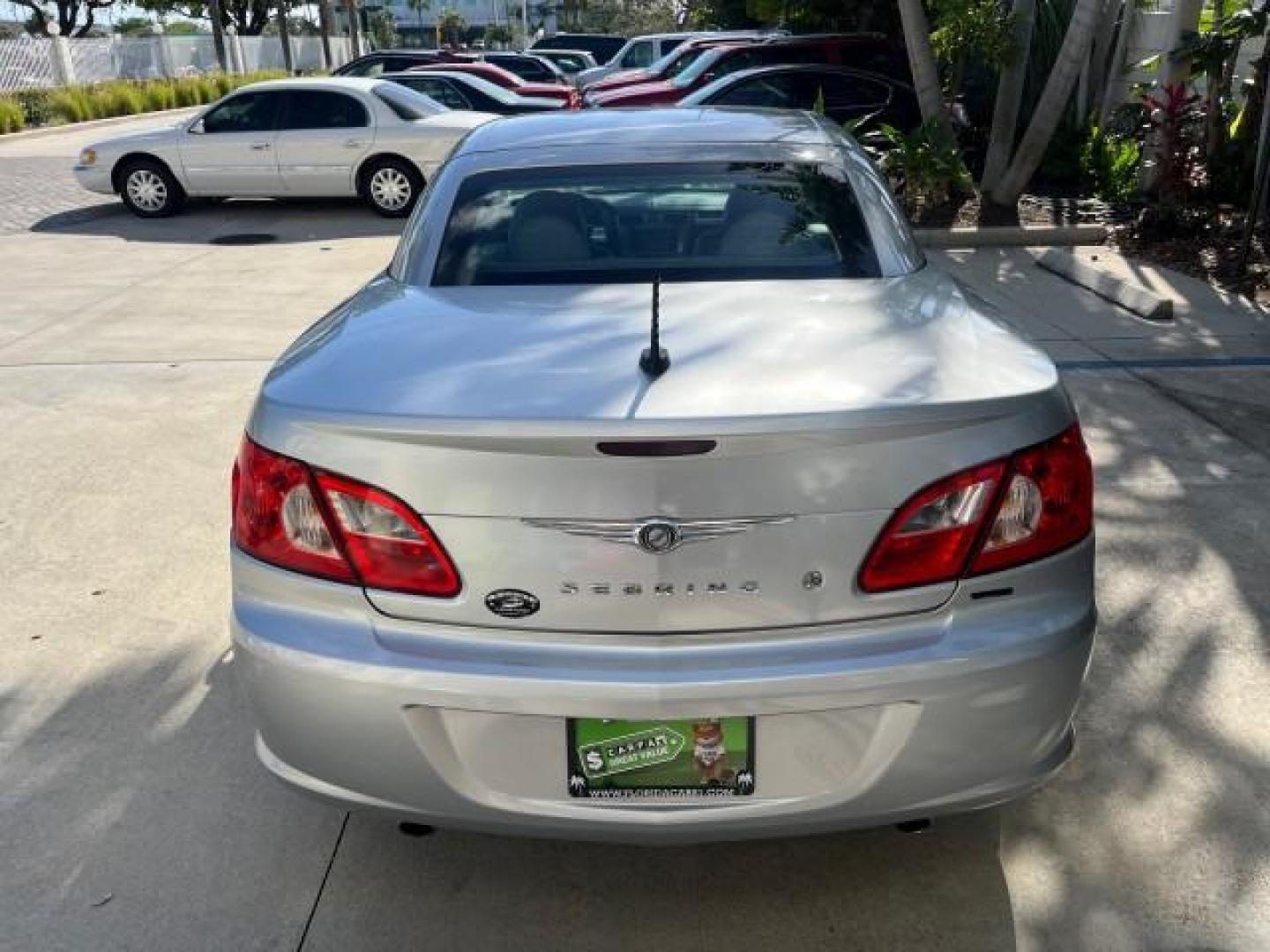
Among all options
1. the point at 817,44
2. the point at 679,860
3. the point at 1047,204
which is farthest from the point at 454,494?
the point at 817,44

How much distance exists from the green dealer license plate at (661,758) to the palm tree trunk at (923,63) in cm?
991

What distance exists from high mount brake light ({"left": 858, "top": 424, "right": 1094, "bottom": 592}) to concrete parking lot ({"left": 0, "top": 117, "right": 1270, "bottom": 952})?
87 centimetres

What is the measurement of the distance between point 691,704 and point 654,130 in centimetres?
232

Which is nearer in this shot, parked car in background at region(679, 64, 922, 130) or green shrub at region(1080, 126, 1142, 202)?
green shrub at region(1080, 126, 1142, 202)

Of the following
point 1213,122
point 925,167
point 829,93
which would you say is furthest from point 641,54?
point 1213,122

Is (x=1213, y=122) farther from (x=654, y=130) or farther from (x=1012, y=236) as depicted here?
(x=654, y=130)

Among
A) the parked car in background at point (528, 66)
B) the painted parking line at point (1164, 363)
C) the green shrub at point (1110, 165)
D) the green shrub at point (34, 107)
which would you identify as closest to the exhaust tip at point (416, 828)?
the painted parking line at point (1164, 363)

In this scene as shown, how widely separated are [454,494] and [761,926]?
1209 mm

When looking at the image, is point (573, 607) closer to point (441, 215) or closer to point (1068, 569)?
point (1068, 569)

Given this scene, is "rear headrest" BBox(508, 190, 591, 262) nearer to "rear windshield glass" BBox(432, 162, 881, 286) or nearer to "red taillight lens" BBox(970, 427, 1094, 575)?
"rear windshield glass" BBox(432, 162, 881, 286)

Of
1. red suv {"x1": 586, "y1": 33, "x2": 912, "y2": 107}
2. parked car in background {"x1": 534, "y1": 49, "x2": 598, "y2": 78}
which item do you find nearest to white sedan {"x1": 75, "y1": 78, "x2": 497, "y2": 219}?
red suv {"x1": 586, "y1": 33, "x2": 912, "y2": 107}

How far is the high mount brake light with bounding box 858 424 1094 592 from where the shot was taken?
7.18ft

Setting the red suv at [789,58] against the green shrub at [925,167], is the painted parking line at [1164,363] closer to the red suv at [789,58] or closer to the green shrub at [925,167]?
the green shrub at [925,167]

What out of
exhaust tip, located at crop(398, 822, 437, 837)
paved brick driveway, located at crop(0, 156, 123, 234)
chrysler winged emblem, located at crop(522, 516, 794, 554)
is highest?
chrysler winged emblem, located at crop(522, 516, 794, 554)
